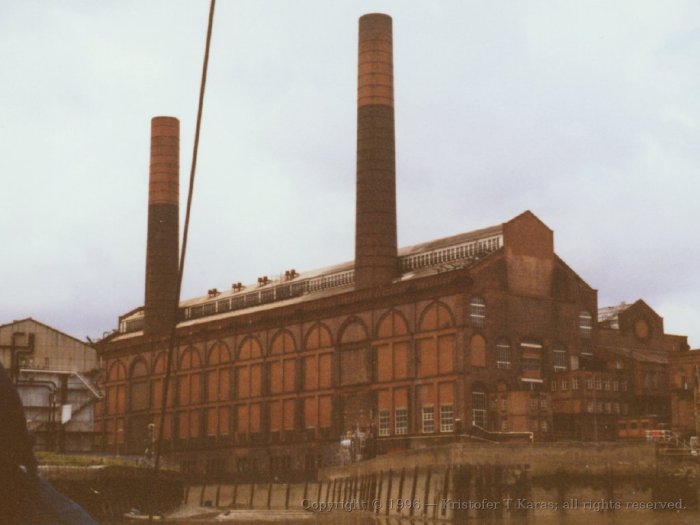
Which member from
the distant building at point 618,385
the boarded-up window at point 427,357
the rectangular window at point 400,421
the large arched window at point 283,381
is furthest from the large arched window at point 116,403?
the distant building at point 618,385

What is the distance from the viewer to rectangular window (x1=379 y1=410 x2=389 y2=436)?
65188mm

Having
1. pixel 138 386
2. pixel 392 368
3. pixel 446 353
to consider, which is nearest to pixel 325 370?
pixel 392 368

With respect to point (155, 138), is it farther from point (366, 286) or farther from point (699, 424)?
point (699, 424)

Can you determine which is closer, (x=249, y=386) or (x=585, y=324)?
(x=585, y=324)

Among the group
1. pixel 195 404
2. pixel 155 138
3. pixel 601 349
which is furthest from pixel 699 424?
pixel 155 138

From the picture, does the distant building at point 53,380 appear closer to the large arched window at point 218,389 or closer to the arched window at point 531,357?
the large arched window at point 218,389

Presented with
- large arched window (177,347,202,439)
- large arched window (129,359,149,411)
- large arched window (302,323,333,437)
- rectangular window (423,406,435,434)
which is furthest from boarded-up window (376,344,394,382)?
large arched window (129,359,149,411)

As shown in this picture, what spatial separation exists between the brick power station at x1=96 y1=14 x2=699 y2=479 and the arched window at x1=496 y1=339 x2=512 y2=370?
0.08m

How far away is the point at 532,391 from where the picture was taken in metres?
61.9

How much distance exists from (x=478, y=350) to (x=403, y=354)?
5.13 meters

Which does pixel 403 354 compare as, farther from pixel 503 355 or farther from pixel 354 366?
pixel 503 355

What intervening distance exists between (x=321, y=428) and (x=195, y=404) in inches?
619

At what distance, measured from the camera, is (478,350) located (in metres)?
62.2

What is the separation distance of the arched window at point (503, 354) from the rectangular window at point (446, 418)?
4.02m
